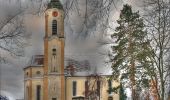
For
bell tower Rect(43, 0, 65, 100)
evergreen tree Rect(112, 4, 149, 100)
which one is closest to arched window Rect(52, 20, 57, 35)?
bell tower Rect(43, 0, 65, 100)

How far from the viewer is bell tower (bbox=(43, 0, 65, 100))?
74.1 m

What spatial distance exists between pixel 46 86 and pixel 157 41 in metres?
55.7

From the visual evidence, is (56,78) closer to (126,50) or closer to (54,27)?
(54,27)

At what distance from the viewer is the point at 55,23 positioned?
7494 centimetres

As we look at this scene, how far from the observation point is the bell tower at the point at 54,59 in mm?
74125

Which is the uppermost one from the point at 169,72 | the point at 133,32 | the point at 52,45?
the point at 52,45

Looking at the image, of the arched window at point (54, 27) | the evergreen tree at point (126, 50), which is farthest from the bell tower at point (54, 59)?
the evergreen tree at point (126, 50)

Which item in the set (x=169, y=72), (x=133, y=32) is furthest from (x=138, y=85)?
(x=169, y=72)

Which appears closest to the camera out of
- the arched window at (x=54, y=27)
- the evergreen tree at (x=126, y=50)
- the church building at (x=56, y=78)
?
the evergreen tree at (x=126, y=50)

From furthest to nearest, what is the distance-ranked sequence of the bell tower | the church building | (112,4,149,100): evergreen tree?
the church building < the bell tower < (112,4,149,100): evergreen tree

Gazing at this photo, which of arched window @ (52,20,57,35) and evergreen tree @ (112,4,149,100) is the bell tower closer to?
arched window @ (52,20,57,35)

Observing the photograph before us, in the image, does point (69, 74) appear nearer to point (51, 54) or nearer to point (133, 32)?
point (51, 54)

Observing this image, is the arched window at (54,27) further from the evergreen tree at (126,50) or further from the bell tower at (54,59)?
the evergreen tree at (126,50)

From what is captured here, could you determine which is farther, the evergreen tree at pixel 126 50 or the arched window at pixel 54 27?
the arched window at pixel 54 27
